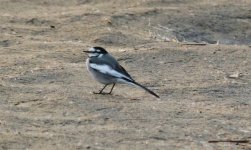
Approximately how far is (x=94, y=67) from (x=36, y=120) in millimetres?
1554

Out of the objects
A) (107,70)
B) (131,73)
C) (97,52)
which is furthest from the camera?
(131,73)

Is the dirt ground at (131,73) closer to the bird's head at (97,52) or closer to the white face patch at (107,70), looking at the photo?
the white face patch at (107,70)

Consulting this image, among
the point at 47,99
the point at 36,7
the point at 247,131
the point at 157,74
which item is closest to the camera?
the point at 247,131

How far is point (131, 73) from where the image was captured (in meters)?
10.5

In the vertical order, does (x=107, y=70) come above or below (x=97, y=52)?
below

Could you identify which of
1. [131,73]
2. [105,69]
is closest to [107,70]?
[105,69]

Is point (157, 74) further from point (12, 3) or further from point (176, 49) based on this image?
point (12, 3)

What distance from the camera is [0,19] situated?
42.9ft

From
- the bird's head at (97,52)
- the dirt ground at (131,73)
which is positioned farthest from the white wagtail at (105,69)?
the dirt ground at (131,73)

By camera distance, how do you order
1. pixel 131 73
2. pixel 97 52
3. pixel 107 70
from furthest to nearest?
1. pixel 131 73
2. pixel 97 52
3. pixel 107 70

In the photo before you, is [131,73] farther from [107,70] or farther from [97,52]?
[107,70]

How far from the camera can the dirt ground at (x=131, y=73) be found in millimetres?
7520

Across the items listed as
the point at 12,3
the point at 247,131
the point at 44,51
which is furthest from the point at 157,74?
the point at 12,3

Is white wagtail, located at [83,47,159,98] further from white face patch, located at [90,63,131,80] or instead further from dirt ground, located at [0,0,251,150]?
dirt ground, located at [0,0,251,150]
